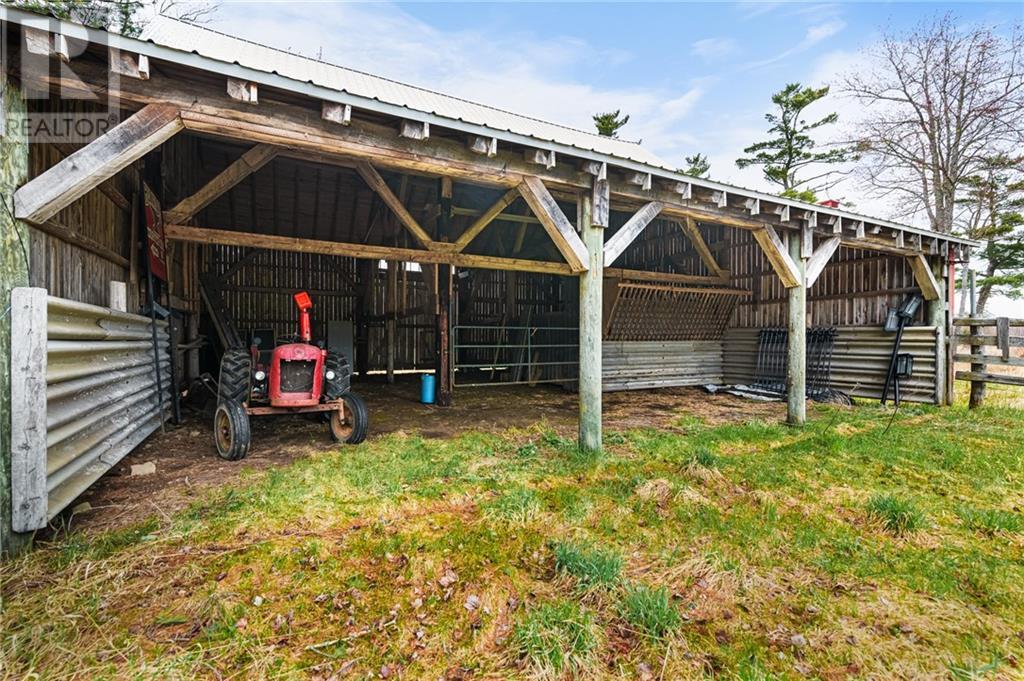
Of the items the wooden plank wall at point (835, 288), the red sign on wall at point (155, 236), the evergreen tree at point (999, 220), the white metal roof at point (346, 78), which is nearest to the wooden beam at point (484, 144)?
the white metal roof at point (346, 78)

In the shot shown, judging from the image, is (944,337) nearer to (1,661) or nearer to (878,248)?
(878,248)

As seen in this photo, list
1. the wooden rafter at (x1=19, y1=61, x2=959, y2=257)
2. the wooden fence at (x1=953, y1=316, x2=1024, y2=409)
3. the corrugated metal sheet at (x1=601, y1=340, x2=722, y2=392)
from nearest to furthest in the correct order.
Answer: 1. the wooden rafter at (x1=19, y1=61, x2=959, y2=257)
2. the wooden fence at (x1=953, y1=316, x2=1024, y2=409)
3. the corrugated metal sheet at (x1=601, y1=340, x2=722, y2=392)

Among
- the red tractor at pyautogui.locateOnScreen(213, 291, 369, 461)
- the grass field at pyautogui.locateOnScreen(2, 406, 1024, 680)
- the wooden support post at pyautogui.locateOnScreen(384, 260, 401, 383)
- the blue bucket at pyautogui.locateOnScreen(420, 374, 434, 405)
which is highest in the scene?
the wooden support post at pyautogui.locateOnScreen(384, 260, 401, 383)

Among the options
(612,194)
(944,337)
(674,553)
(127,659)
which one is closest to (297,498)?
(127,659)

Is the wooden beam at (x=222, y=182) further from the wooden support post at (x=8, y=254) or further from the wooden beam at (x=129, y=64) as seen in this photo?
the wooden support post at (x=8, y=254)

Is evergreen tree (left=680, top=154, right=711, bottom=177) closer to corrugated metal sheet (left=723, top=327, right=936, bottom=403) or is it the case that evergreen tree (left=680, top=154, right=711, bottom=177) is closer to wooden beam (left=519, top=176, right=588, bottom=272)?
corrugated metal sheet (left=723, top=327, right=936, bottom=403)

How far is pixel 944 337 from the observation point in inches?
266

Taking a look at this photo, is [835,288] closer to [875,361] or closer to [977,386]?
[875,361]

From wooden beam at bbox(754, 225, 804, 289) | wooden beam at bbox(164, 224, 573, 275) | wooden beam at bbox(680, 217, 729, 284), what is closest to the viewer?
wooden beam at bbox(164, 224, 573, 275)

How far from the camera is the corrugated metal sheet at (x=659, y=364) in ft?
27.9

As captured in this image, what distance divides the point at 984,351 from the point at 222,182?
34.9ft

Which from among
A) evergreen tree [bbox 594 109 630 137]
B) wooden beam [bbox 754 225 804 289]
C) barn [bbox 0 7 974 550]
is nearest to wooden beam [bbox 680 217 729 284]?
→ barn [bbox 0 7 974 550]

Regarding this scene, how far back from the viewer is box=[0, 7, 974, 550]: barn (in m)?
2.25

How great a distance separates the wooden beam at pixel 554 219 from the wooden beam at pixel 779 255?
2.69m
